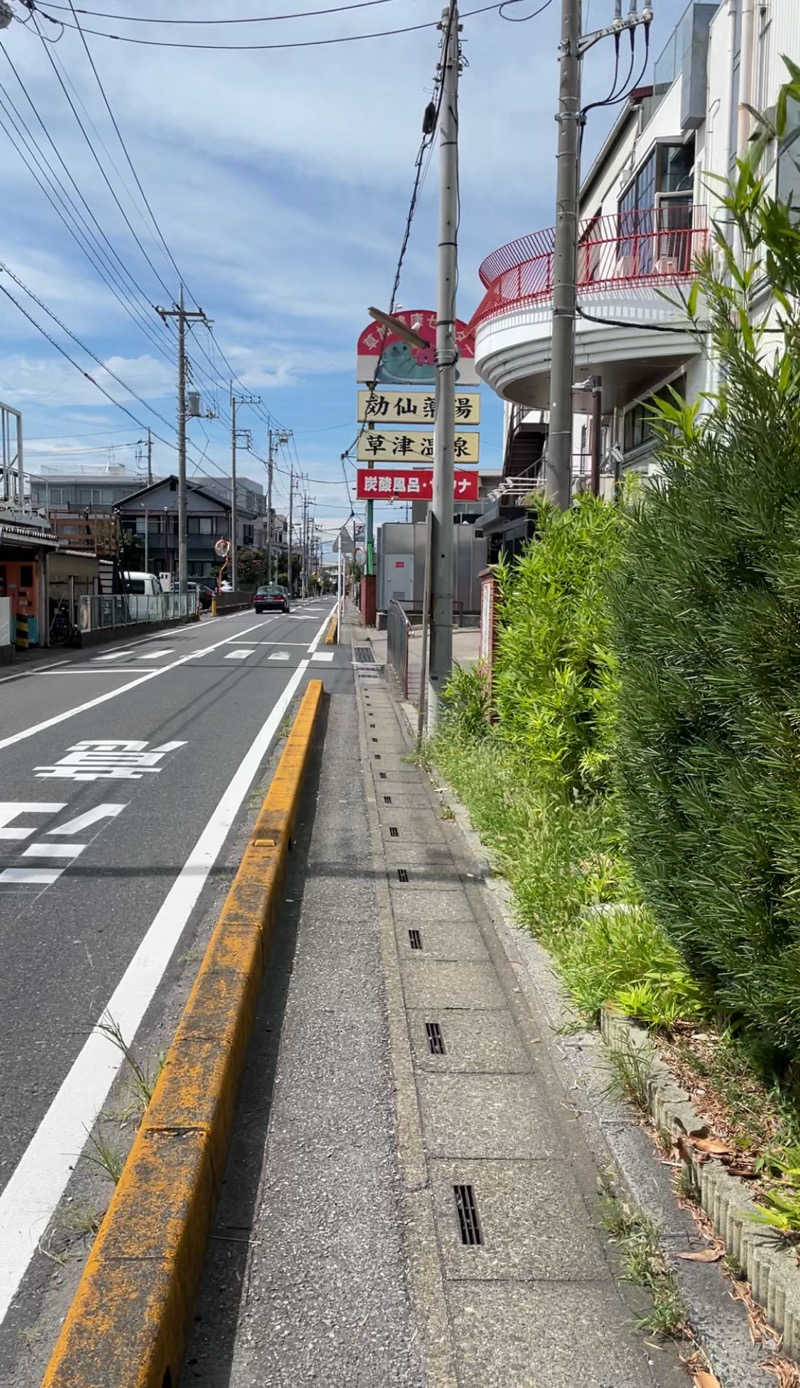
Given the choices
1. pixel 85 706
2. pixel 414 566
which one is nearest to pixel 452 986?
pixel 85 706

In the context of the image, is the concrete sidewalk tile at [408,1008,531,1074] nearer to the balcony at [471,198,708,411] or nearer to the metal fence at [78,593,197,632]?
the balcony at [471,198,708,411]

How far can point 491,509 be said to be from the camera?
84.4ft

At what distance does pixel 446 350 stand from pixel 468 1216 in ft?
30.5

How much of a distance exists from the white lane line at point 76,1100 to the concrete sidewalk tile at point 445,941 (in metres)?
1.17

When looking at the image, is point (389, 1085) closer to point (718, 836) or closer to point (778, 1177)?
point (778, 1177)

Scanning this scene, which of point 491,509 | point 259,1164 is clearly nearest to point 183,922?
point 259,1164

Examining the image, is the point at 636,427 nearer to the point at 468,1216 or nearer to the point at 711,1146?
the point at 711,1146

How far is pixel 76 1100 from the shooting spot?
12.3ft

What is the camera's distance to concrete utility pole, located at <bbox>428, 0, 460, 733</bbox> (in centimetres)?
1057

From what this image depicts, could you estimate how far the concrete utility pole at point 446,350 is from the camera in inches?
416

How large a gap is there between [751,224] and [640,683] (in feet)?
4.59

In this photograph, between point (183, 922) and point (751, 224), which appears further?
point (183, 922)

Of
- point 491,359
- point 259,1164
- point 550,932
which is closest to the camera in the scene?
point 259,1164

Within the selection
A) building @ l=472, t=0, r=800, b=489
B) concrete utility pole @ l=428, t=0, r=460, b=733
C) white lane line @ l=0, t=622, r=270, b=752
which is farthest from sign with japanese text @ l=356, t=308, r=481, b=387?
concrete utility pole @ l=428, t=0, r=460, b=733
